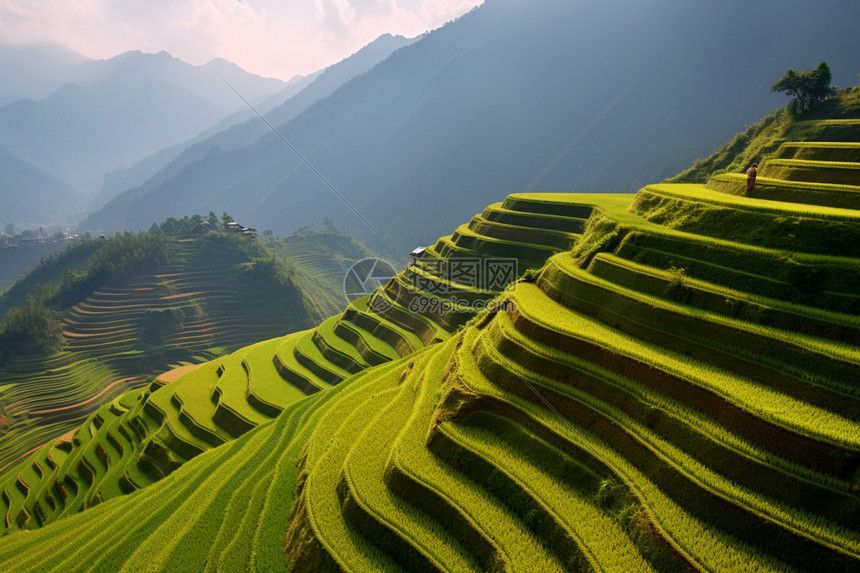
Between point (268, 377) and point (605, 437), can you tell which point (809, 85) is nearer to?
point (605, 437)

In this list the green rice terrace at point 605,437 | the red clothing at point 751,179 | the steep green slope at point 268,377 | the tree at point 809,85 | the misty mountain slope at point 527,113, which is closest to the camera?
the green rice terrace at point 605,437

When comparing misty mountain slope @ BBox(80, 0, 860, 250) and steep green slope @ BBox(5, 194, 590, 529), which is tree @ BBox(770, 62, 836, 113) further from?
misty mountain slope @ BBox(80, 0, 860, 250)

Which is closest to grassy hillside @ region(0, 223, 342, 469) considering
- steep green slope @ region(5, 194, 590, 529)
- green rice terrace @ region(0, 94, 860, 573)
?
steep green slope @ region(5, 194, 590, 529)

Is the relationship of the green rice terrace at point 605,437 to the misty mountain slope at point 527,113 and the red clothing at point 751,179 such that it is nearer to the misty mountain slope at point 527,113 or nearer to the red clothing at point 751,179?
the red clothing at point 751,179

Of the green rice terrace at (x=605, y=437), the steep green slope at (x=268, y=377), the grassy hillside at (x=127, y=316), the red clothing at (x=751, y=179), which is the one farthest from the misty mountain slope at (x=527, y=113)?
the green rice terrace at (x=605, y=437)

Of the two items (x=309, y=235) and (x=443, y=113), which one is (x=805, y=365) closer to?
A: (x=309, y=235)

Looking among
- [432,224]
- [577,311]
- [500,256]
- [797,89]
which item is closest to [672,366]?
[577,311]
